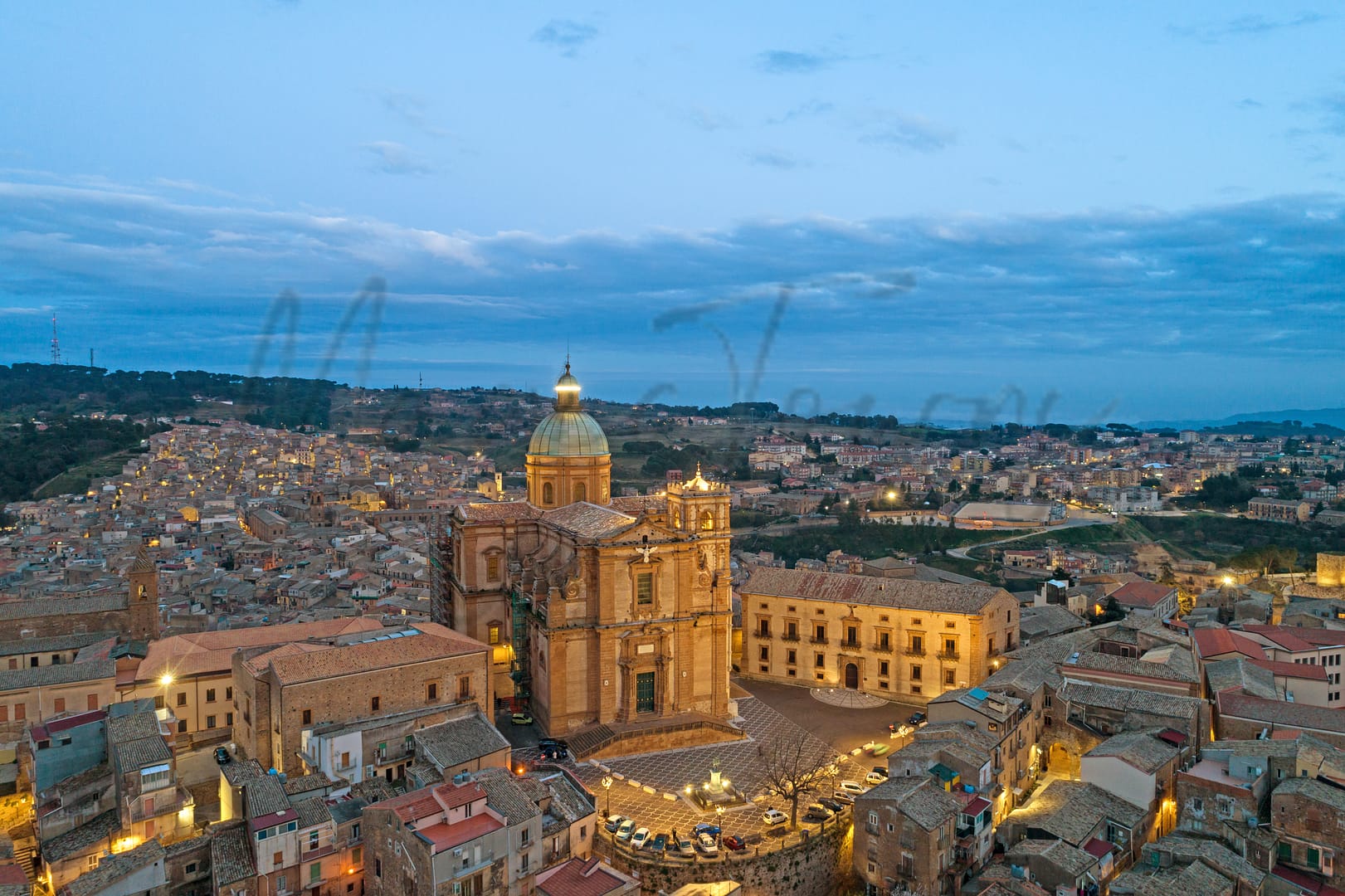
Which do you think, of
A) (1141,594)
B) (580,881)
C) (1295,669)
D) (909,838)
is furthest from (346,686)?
(1141,594)

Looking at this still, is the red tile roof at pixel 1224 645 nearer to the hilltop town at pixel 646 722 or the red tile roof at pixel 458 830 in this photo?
the hilltop town at pixel 646 722

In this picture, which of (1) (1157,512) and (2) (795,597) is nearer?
(2) (795,597)

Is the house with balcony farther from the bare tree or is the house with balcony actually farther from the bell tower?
the bell tower

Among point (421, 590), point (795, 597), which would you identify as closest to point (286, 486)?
point (421, 590)

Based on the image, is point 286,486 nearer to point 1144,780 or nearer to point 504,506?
point 504,506

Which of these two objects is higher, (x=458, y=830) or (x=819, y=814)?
(x=458, y=830)

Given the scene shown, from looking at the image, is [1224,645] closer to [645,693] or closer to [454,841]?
[645,693]

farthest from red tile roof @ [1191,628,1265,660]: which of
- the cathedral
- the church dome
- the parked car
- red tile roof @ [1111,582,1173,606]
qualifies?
the church dome
